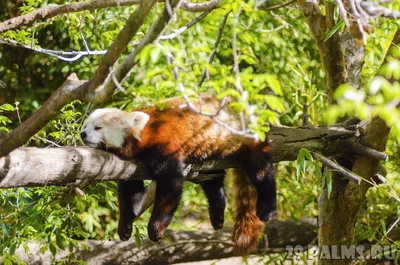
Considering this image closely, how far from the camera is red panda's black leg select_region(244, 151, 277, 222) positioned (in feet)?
11.7

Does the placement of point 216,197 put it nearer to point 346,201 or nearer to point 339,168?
point 346,201

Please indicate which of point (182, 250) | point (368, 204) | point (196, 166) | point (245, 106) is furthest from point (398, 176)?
point (245, 106)

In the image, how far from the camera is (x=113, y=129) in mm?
3461

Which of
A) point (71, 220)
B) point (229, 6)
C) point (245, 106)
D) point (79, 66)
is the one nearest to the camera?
point (245, 106)

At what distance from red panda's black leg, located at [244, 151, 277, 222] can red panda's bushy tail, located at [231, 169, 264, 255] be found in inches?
4.6

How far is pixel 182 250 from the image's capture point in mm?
4754

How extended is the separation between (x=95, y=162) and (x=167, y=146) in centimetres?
61

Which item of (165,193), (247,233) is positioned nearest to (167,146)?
(165,193)

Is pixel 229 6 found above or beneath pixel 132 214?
above

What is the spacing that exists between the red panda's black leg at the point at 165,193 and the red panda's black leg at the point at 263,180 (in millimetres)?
433

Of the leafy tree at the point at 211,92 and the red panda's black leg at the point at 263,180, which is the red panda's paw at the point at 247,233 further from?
the leafy tree at the point at 211,92

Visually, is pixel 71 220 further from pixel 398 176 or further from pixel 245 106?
pixel 398 176

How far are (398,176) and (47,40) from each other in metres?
3.12

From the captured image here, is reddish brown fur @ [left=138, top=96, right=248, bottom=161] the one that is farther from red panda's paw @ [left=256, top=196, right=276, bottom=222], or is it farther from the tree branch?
the tree branch
